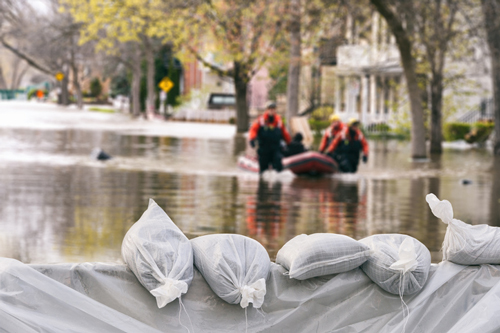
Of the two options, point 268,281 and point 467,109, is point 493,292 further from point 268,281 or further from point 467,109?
point 467,109

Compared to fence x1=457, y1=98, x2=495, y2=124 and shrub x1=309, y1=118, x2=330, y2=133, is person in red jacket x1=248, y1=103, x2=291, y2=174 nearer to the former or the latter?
fence x1=457, y1=98, x2=495, y2=124

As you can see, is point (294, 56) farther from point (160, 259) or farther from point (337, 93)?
point (160, 259)

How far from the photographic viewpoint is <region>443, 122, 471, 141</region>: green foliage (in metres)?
31.6

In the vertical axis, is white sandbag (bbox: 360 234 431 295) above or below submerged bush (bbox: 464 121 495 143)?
above

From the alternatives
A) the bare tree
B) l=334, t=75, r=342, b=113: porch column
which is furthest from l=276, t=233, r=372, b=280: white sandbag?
l=334, t=75, r=342, b=113: porch column

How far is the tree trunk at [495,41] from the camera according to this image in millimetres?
23059

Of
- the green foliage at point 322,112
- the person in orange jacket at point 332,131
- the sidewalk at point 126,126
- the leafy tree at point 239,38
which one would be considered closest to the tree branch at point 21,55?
the sidewalk at point 126,126

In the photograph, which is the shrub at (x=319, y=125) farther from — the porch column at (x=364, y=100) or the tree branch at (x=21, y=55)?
the tree branch at (x=21, y=55)

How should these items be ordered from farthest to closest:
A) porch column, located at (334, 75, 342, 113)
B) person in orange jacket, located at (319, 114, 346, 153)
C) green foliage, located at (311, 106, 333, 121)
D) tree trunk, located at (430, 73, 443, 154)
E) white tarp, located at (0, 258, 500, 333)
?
green foliage, located at (311, 106, 333, 121) < porch column, located at (334, 75, 342, 113) < tree trunk, located at (430, 73, 443, 154) < person in orange jacket, located at (319, 114, 346, 153) < white tarp, located at (0, 258, 500, 333)

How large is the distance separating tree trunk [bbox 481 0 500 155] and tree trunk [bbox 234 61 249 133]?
16.9 m

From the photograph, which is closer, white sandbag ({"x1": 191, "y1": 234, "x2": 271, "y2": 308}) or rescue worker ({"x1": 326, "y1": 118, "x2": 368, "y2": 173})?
white sandbag ({"x1": 191, "y1": 234, "x2": 271, "y2": 308})

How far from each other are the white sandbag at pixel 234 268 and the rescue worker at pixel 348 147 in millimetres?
13495

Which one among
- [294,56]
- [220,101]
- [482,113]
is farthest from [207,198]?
[220,101]

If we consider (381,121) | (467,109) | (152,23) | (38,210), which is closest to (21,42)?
(152,23)
